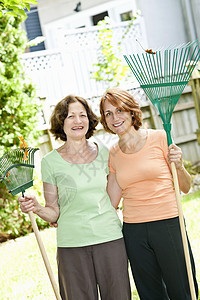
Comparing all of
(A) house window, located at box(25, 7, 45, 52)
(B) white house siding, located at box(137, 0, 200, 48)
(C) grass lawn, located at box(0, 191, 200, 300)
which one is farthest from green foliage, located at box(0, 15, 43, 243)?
(A) house window, located at box(25, 7, 45, 52)

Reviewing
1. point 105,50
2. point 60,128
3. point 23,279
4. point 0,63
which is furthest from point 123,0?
point 60,128

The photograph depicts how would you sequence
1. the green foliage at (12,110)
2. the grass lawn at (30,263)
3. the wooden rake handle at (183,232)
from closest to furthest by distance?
the wooden rake handle at (183,232), the grass lawn at (30,263), the green foliage at (12,110)

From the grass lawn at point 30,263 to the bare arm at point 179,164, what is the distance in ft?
4.68

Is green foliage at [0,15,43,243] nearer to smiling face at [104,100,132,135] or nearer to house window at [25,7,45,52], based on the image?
smiling face at [104,100,132,135]

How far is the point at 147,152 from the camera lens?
255cm

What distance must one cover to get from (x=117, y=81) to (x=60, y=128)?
492cm

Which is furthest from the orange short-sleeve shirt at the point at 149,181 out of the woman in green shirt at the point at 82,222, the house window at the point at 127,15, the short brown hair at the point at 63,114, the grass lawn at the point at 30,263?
the house window at the point at 127,15

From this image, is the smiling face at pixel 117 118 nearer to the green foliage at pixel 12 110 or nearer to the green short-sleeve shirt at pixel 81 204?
the green short-sleeve shirt at pixel 81 204

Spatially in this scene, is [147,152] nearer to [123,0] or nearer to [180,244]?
[180,244]

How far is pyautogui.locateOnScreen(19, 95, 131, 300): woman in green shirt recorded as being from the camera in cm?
247

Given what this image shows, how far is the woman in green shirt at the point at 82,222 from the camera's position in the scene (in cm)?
247

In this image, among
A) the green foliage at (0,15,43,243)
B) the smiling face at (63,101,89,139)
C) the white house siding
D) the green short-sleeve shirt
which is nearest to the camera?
the green short-sleeve shirt

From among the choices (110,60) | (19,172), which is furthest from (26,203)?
(110,60)

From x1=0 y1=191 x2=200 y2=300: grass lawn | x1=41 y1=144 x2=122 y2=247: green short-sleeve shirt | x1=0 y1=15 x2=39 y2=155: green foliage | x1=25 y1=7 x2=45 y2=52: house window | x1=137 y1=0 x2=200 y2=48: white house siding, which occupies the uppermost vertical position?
x1=25 y1=7 x2=45 y2=52: house window
